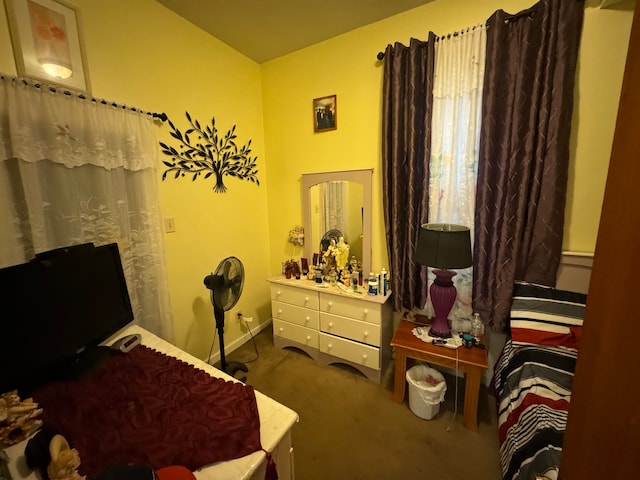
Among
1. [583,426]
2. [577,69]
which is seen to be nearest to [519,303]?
[583,426]

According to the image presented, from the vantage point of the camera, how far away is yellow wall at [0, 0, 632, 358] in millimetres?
1432

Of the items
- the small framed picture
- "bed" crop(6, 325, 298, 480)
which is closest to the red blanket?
"bed" crop(6, 325, 298, 480)

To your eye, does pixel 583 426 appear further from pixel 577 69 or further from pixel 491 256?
pixel 577 69

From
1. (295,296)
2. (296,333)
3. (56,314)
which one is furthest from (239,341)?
(56,314)

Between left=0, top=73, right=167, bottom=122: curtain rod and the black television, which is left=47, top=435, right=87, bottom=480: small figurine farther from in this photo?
left=0, top=73, right=167, bottom=122: curtain rod

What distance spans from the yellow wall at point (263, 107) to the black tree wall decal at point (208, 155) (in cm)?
7

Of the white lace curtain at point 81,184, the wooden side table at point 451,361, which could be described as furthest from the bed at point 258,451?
the wooden side table at point 451,361

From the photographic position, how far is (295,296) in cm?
221

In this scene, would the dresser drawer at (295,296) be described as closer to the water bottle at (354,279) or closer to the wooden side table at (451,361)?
the water bottle at (354,279)

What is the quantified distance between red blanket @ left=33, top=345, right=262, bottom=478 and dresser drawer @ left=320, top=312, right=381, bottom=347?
1.20 metres

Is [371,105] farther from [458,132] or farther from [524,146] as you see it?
[524,146]

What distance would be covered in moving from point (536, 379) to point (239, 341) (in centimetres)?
225

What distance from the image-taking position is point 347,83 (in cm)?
211

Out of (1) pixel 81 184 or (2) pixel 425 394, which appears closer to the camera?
(1) pixel 81 184
